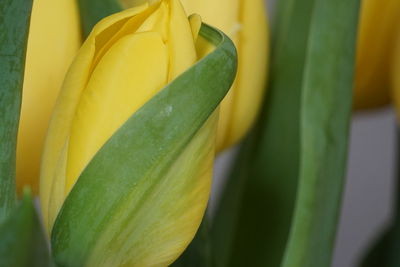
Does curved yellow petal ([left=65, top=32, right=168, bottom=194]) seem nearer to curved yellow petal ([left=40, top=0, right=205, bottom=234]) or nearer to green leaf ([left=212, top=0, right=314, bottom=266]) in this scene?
curved yellow petal ([left=40, top=0, right=205, bottom=234])

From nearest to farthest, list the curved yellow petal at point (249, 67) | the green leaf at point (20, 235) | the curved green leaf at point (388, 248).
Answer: the green leaf at point (20, 235)
the curved yellow petal at point (249, 67)
the curved green leaf at point (388, 248)

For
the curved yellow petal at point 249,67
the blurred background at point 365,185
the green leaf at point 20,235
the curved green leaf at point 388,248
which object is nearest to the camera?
the green leaf at point 20,235

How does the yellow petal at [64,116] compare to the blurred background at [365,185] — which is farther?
the blurred background at [365,185]

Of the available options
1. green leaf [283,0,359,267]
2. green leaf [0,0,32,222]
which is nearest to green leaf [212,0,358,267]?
green leaf [283,0,359,267]

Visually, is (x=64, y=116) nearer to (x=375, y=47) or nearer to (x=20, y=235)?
(x=20, y=235)

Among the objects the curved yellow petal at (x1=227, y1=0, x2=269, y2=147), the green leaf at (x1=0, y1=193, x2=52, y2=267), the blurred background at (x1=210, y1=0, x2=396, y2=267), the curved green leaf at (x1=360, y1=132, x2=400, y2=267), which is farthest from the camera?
the blurred background at (x1=210, y1=0, x2=396, y2=267)

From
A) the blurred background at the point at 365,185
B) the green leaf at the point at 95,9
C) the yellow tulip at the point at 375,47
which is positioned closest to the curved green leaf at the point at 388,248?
the yellow tulip at the point at 375,47

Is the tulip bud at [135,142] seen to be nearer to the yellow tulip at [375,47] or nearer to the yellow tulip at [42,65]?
the yellow tulip at [42,65]

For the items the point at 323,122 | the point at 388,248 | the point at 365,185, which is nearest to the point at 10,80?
the point at 323,122
